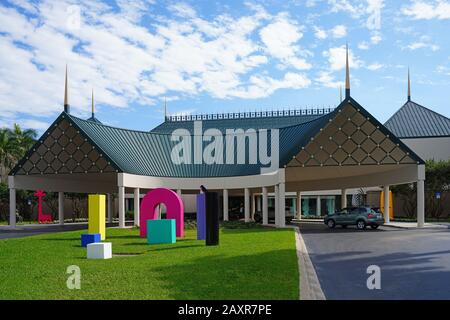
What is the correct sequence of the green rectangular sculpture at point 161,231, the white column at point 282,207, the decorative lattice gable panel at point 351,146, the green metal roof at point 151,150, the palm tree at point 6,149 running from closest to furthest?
the green rectangular sculpture at point 161,231 → the decorative lattice gable panel at point 351,146 → the white column at point 282,207 → the green metal roof at point 151,150 → the palm tree at point 6,149

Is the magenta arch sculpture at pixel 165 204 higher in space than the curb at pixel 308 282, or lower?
higher

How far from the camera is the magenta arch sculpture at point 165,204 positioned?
24.4 m

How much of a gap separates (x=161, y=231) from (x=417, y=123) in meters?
40.6

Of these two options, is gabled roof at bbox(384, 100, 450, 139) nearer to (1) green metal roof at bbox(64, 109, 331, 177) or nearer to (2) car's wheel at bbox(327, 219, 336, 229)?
(1) green metal roof at bbox(64, 109, 331, 177)

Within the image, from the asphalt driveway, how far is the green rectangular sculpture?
5.98 meters

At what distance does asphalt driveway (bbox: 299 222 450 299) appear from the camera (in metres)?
9.98

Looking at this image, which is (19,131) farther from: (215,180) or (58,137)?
(215,180)

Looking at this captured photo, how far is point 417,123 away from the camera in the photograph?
53.0 meters

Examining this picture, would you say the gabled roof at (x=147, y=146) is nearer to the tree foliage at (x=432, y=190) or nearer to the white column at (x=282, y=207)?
the white column at (x=282, y=207)

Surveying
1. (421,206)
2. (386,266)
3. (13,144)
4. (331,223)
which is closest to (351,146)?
(331,223)

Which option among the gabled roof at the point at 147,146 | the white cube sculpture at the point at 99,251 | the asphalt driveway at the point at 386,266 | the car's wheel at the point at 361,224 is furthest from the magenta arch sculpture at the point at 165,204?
the car's wheel at the point at 361,224

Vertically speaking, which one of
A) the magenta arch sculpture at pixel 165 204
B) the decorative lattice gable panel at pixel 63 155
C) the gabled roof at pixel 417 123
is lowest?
the magenta arch sculpture at pixel 165 204

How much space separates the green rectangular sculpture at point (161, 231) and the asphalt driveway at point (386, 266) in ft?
19.6
